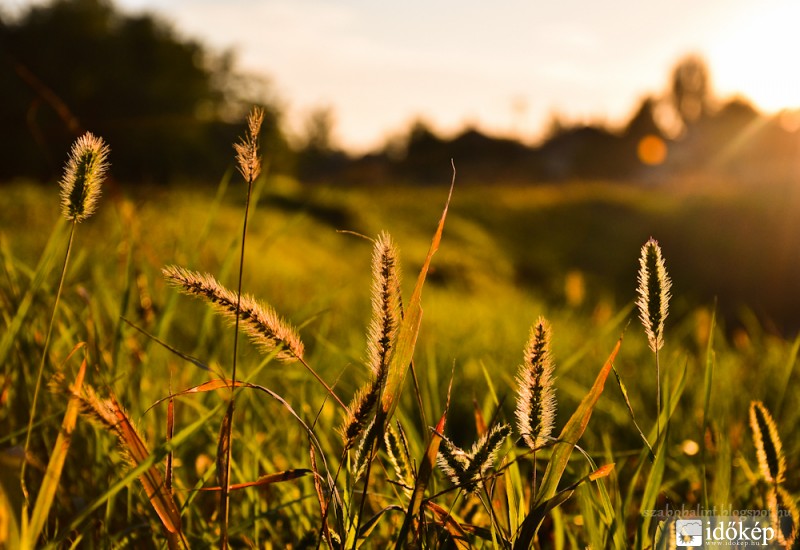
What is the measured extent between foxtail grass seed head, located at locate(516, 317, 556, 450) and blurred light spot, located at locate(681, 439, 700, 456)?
0.95m

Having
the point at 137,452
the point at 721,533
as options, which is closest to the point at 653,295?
the point at 721,533

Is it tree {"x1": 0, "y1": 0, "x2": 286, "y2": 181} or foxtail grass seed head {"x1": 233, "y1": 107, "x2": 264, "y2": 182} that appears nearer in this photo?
foxtail grass seed head {"x1": 233, "y1": 107, "x2": 264, "y2": 182}

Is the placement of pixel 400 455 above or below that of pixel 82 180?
below

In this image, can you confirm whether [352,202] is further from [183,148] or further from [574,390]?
[183,148]

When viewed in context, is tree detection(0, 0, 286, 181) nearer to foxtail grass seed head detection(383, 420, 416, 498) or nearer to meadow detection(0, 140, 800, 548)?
meadow detection(0, 140, 800, 548)

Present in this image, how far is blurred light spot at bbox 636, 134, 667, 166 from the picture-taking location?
1668 inches

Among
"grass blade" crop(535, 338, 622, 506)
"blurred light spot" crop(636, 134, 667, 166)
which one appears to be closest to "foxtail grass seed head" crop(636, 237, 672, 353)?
"grass blade" crop(535, 338, 622, 506)

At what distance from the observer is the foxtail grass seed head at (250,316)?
584mm

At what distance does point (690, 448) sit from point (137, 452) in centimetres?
124

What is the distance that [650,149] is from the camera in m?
43.1

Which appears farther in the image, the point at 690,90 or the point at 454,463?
the point at 690,90

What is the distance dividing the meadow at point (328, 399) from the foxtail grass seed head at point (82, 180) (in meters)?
0.13

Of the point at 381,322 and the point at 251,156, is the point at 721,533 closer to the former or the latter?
the point at 381,322

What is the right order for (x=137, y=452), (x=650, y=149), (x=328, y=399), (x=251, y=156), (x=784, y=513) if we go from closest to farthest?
(x=251, y=156) → (x=137, y=452) → (x=784, y=513) → (x=328, y=399) → (x=650, y=149)
